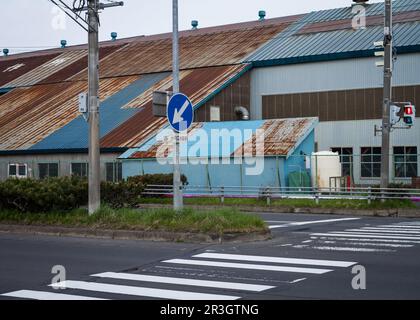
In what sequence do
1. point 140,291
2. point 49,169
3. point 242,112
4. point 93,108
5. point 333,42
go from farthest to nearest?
point 49,169, point 242,112, point 333,42, point 93,108, point 140,291

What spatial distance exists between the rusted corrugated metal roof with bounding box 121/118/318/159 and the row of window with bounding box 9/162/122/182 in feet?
5.08

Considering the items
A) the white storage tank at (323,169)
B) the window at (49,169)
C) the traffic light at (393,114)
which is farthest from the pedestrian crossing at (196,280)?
the window at (49,169)

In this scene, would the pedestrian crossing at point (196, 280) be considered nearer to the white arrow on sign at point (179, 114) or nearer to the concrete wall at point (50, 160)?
the white arrow on sign at point (179, 114)

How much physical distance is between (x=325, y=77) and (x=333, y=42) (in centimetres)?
319

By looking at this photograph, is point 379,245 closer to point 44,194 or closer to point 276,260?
point 276,260

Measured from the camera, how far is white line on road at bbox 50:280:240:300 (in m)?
10.2

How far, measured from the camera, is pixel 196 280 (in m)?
11.7

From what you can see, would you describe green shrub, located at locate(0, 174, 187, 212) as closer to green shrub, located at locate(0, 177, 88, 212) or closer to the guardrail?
green shrub, located at locate(0, 177, 88, 212)

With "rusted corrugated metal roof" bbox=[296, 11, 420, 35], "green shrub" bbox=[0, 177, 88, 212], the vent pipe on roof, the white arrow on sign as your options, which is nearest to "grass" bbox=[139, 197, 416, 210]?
"green shrub" bbox=[0, 177, 88, 212]

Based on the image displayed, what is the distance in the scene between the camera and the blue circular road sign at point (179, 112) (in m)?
17.4

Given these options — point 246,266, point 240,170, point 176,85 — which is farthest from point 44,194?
point 240,170

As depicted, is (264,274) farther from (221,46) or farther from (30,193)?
(221,46)

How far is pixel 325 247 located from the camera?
52.3 feet

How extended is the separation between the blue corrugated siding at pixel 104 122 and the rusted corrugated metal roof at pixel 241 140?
5.35m
